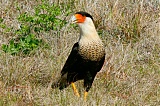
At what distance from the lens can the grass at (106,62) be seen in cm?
490

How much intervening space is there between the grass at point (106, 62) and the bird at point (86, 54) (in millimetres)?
177

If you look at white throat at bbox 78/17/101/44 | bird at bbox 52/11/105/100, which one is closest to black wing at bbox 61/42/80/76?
bird at bbox 52/11/105/100

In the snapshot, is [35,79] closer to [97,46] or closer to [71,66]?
[71,66]

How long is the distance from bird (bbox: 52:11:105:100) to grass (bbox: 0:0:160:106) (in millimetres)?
177

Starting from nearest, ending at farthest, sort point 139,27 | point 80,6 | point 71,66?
point 71,66 < point 139,27 < point 80,6

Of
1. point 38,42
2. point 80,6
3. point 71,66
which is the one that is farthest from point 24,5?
point 71,66

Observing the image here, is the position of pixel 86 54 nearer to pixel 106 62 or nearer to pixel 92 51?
pixel 92 51

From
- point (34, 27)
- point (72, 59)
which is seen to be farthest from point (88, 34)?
point (34, 27)

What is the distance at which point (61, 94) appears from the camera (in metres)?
4.89

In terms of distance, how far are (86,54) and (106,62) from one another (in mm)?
828

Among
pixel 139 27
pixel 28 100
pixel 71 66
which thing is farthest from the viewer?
pixel 139 27

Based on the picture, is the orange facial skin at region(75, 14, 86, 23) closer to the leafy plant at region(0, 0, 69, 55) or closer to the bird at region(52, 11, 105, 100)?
the bird at region(52, 11, 105, 100)

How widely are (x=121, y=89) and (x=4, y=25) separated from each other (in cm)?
186

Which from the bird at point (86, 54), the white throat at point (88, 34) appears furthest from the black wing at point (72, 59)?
the white throat at point (88, 34)
